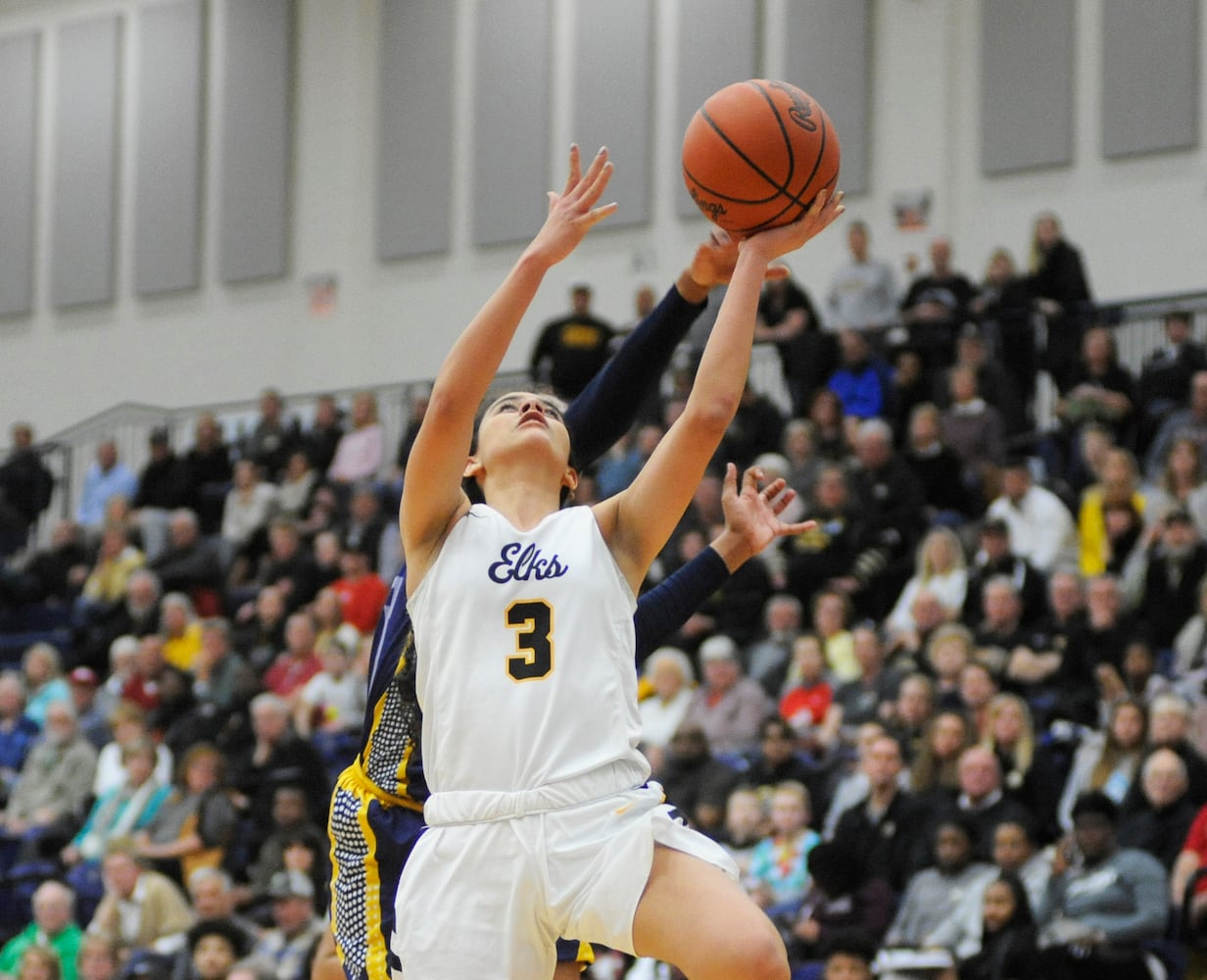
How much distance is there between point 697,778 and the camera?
1068 centimetres

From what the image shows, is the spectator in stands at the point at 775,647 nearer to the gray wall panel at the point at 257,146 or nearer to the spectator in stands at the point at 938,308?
the spectator in stands at the point at 938,308

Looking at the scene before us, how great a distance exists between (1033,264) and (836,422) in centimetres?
202

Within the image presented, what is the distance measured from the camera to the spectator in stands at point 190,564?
16094 mm

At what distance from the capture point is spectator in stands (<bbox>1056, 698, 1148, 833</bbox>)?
30.6 ft

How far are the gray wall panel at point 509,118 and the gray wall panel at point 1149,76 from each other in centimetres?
540

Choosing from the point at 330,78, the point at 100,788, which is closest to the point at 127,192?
the point at 330,78

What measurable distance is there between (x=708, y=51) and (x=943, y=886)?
35.0 ft

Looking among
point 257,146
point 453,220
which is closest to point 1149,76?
point 453,220

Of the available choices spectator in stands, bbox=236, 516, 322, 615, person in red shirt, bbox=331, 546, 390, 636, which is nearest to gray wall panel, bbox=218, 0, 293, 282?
spectator in stands, bbox=236, 516, 322, 615

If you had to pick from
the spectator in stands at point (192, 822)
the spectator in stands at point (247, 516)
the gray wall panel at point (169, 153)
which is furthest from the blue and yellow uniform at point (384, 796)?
the gray wall panel at point (169, 153)

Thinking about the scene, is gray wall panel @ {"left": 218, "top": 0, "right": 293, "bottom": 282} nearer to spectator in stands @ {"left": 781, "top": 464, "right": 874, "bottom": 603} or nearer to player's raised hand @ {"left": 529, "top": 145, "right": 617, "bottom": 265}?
spectator in stands @ {"left": 781, "top": 464, "right": 874, "bottom": 603}

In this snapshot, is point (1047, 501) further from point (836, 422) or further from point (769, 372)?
point (769, 372)

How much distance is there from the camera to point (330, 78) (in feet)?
65.6

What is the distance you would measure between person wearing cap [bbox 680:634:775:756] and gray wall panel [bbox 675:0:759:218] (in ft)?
23.2
